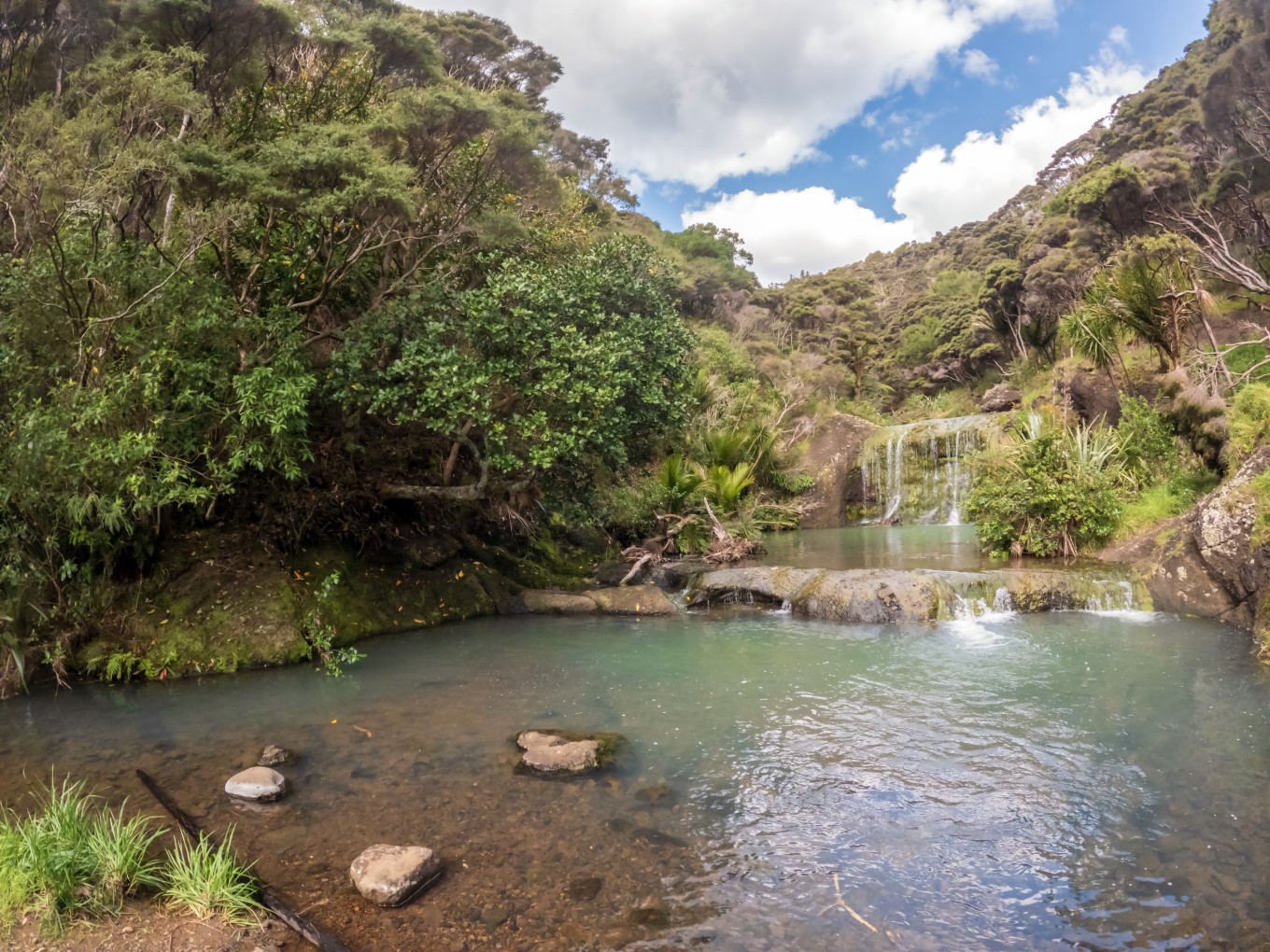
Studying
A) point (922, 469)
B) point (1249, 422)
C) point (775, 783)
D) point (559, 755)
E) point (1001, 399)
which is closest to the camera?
point (775, 783)

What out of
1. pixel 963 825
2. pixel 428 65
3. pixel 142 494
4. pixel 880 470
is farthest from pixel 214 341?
pixel 880 470

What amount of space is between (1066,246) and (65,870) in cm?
3578

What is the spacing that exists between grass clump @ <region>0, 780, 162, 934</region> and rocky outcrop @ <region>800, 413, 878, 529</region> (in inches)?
824

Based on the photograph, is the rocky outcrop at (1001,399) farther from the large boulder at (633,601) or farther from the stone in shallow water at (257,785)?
the stone in shallow water at (257,785)

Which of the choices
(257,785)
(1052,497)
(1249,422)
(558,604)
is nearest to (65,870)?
(257,785)

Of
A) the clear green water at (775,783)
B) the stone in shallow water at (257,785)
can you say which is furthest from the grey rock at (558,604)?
the stone in shallow water at (257,785)

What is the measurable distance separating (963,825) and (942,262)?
6177 cm

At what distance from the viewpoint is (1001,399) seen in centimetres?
2755

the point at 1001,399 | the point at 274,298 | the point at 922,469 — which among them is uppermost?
the point at 1001,399

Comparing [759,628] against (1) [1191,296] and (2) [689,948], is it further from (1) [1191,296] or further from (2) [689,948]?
(1) [1191,296]

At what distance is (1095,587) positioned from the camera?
1062 cm

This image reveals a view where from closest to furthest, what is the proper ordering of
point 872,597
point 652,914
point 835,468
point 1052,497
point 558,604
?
point 652,914
point 872,597
point 558,604
point 1052,497
point 835,468

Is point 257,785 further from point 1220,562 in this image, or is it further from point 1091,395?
point 1091,395

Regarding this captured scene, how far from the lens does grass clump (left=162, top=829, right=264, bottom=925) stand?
3.62m
